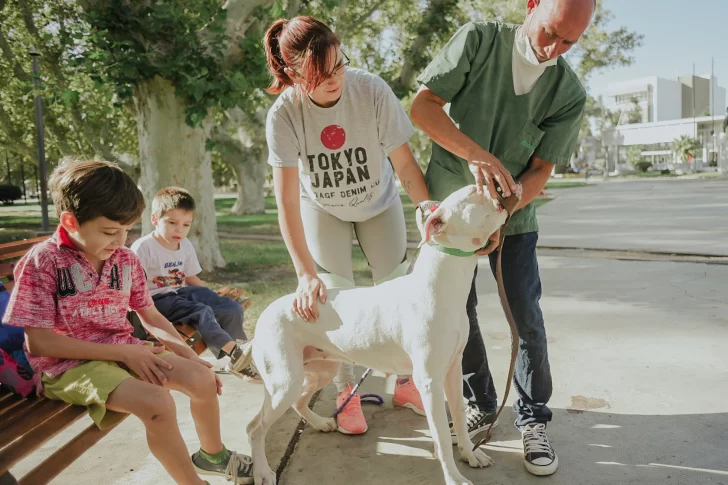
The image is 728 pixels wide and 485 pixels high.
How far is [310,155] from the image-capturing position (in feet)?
9.02

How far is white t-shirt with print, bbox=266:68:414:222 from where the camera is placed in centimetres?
265

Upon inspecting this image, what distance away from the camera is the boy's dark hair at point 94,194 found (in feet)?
7.39

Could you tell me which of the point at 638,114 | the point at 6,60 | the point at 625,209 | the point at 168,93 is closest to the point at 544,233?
the point at 625,209

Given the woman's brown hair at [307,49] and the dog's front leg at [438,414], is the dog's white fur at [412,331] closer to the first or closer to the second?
the dog's front leg at [438,414]

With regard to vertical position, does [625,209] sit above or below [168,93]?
below

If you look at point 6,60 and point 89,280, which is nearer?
point 89,280

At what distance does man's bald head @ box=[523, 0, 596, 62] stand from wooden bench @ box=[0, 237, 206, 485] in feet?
7.22

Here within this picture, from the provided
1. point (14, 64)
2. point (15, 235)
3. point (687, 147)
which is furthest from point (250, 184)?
point (687, 147)

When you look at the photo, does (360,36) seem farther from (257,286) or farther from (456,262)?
(456,262)

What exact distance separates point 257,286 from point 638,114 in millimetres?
106884

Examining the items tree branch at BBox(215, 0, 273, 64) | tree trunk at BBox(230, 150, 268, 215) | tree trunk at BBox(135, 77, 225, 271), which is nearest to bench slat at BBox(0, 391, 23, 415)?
tree trunk at BBox(135, 77, 225, 271)

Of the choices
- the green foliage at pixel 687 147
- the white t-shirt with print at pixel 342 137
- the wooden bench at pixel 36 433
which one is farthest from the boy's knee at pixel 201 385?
the green foliage at pixel 687 147

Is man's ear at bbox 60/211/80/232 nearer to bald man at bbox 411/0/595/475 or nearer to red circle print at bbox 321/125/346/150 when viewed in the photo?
red circle print at bbox 321/125/346/150

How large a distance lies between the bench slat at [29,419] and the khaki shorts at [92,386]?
0.04m
